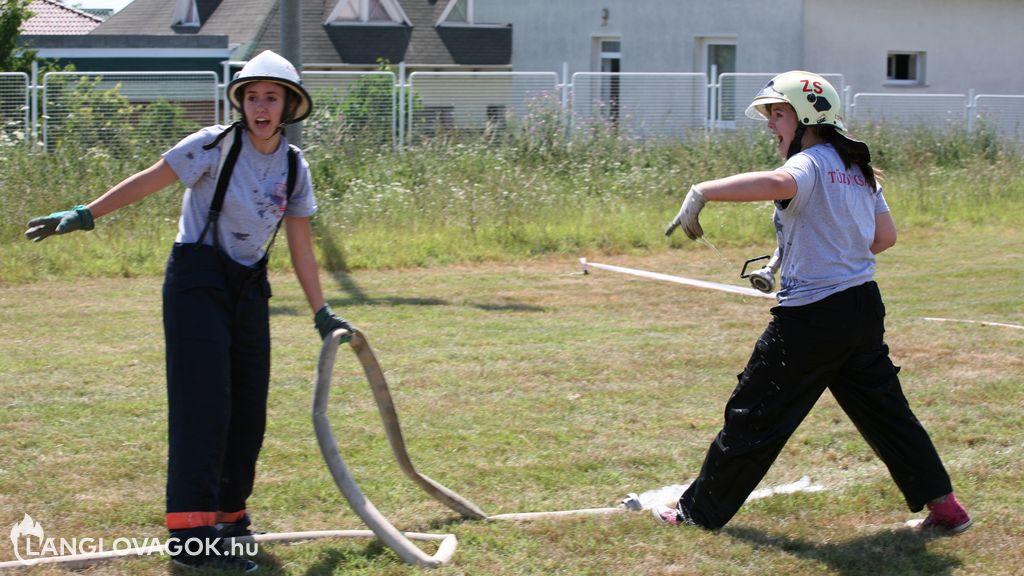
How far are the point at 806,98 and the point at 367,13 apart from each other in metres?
27.0

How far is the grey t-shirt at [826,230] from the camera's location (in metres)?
4.40

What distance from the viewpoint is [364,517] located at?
4414mm

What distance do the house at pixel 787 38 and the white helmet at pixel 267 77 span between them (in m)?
24.2

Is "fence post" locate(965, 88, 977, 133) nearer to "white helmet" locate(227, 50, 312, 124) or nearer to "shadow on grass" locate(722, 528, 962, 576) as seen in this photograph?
"shadow on grass" locate(722, 528, 962, 576)

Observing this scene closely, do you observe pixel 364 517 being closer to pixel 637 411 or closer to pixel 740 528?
pixel 740 528

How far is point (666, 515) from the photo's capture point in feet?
16.0

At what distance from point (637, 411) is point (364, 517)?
9.02ft

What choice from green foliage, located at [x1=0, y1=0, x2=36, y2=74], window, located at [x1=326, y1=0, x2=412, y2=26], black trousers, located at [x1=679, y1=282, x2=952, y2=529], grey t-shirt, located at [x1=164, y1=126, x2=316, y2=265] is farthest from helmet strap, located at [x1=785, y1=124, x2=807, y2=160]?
window, located at [x1=326, y1=0, x2=412, y2=26]

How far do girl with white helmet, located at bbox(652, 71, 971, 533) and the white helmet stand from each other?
1546mm

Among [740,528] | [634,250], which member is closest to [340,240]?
[634,250]

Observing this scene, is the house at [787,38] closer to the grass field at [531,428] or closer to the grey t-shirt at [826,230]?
the grass field at [531,428]

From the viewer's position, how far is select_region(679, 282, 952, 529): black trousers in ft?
14.8

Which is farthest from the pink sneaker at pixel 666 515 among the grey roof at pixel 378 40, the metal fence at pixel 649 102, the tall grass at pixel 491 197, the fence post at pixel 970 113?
the grey roof at pixel 378 40

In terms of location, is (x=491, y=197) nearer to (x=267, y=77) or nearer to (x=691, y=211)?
(x=267, y=77)
